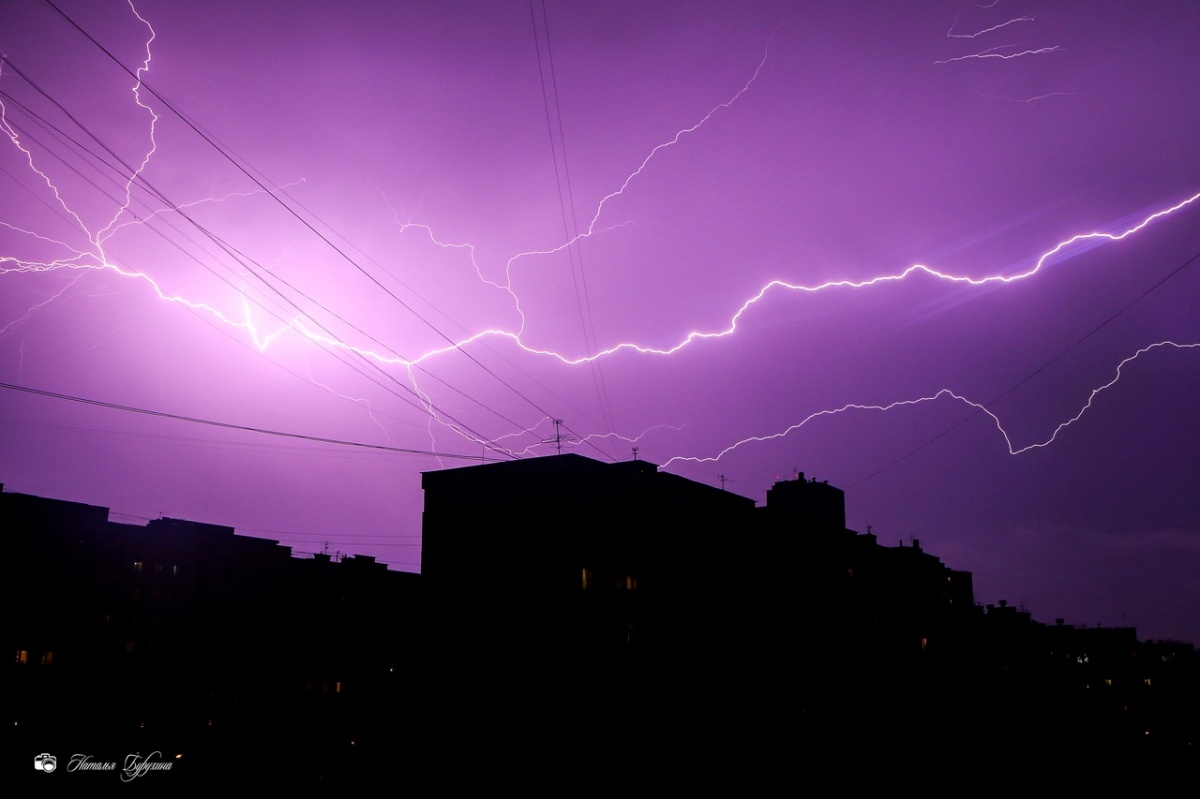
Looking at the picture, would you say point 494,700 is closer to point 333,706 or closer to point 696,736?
point 696,736

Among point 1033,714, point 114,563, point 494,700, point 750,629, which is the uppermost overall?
point 114,563

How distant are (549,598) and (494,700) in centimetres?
388

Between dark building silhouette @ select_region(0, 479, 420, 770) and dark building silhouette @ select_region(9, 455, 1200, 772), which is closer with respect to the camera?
dark building silhouette @ select_region(9, 455, 1200, 772)

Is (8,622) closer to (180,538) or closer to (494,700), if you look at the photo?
(180,538)

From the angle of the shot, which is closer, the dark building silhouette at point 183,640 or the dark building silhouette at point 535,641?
the dark building silhouette at point 535,641

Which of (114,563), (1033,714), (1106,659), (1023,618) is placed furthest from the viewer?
(1106,659)

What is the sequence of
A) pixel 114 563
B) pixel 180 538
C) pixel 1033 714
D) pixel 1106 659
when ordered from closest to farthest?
pixel 114 563 < pixel 180 538 < pixel 1033 714 < pixel 1106 659

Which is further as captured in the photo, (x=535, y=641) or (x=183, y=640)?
(x=183, y=640)

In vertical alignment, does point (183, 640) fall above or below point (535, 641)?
below

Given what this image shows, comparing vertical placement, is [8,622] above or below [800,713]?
above

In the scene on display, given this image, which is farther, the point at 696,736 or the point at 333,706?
the point at 333,706

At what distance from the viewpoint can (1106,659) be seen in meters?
77.9

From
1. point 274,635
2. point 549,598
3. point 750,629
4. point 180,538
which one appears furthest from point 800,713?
point 180,538

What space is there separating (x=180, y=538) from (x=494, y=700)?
2553 cm
